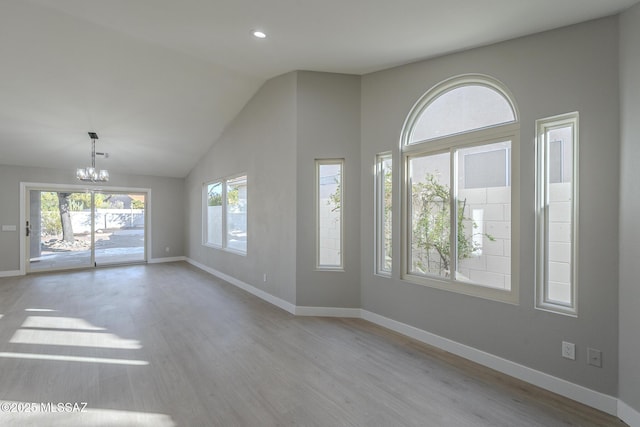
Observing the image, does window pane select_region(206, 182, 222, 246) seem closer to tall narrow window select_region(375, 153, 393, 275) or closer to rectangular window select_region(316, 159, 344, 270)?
rectangular window select_region(316, 159, 344, 270)

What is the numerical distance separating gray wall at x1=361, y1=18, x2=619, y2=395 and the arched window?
0.39ft

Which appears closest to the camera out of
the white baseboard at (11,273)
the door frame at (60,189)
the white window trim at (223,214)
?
the white window trim at (223,214)

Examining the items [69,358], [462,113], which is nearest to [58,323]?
[69,358]

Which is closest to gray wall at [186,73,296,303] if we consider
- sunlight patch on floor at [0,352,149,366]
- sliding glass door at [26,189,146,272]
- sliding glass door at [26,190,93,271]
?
sunlight patch on floor at [0,352,149,366]

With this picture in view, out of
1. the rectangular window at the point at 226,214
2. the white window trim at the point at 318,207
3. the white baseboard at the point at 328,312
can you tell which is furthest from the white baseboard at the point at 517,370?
the rectangular window at the point at 226,214

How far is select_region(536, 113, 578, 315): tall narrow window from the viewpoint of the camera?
92.2 inches

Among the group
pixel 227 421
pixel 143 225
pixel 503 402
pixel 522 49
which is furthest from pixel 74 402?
pixel 143 225

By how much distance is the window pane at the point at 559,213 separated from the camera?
2.37 meters

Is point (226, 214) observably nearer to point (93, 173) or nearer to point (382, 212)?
point (93, 173)

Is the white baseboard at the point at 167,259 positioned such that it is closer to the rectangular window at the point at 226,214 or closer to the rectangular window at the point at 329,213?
the rectangular window at the point at 226,214

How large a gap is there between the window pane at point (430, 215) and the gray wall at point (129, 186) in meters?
7.16

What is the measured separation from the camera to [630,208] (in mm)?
2010

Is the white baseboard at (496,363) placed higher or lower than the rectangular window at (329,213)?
lower

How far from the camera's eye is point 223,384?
2393 millimetres
